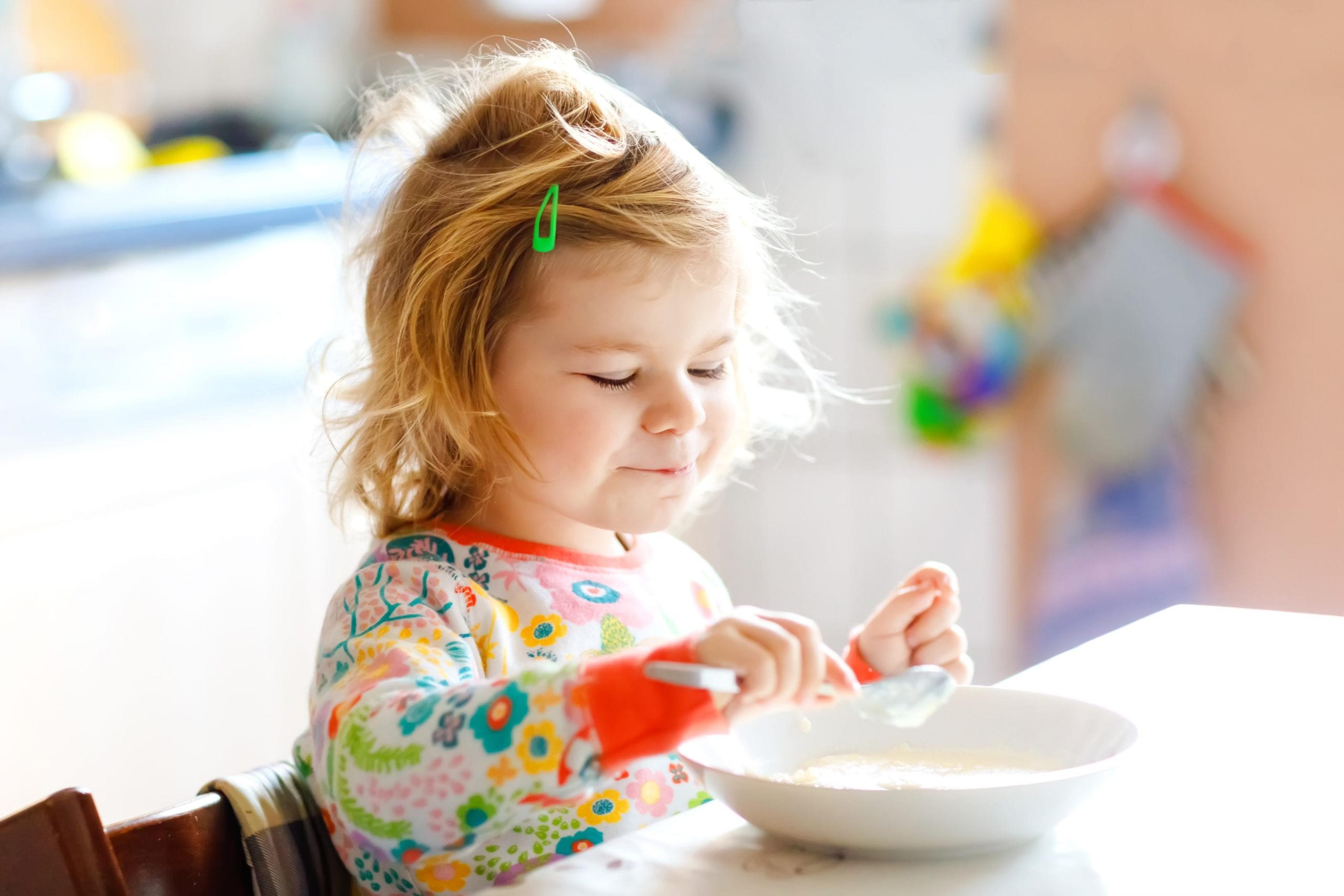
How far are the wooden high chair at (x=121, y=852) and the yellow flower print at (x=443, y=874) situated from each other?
0.33 ft

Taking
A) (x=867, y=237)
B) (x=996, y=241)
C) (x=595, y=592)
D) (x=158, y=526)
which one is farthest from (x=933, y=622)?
(x=867, y=237)

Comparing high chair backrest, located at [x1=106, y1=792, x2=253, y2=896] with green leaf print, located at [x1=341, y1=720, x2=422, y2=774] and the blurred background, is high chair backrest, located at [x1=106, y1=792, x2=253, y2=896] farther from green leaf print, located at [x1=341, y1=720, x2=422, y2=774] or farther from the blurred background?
the blurred background

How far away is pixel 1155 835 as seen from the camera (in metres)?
0.78

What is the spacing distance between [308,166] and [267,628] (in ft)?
2.45

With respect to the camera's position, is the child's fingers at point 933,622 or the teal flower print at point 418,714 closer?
the teal flower print at point 418,714

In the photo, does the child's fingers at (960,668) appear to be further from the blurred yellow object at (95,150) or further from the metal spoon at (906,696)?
the blurred yellow object at (95,150)

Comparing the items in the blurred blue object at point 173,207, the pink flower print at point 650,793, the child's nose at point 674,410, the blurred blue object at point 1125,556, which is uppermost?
the blurred blue object at point 173,207

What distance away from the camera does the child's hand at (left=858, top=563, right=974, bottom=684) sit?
1.00 meters

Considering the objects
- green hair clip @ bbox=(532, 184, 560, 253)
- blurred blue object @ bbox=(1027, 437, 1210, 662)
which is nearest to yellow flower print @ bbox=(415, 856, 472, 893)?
green hair clip @ bbox=(532, 184, 560, 253)

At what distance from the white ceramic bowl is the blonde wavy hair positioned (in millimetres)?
269

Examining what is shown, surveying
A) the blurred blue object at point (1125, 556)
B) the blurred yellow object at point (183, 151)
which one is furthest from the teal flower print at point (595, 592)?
the blurred yellow object at point (183, 151)

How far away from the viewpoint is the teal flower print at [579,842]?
3.22 ft

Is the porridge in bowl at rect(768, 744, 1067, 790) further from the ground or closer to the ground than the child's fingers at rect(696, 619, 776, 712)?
closer to the ground

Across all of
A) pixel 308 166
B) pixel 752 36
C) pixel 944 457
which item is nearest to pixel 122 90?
pixel 308 166
